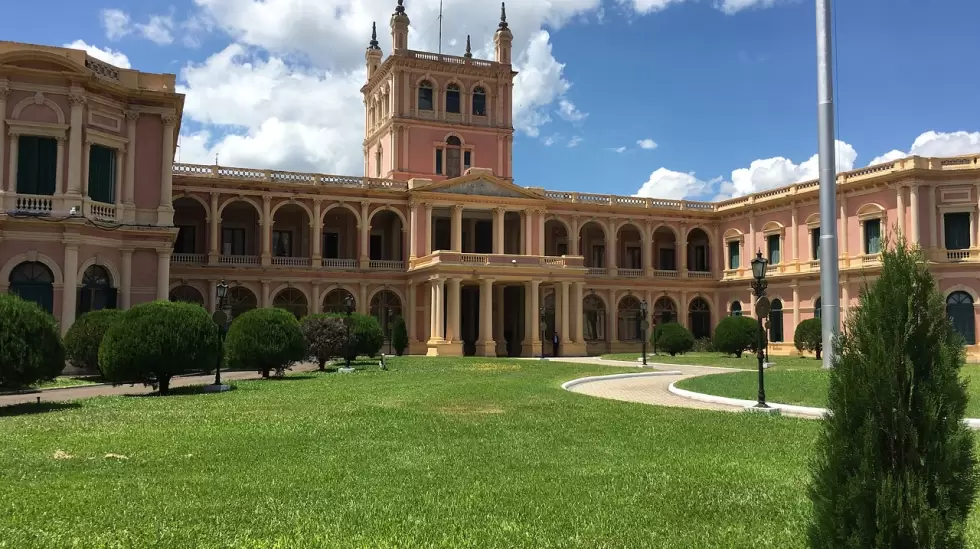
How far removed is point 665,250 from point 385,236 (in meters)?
19.6

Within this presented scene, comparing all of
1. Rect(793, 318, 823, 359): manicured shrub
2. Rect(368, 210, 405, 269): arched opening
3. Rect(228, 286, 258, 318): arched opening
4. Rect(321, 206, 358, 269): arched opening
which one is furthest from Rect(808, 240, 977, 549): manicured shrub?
Rect(368, 210, 405, 269): arched opening

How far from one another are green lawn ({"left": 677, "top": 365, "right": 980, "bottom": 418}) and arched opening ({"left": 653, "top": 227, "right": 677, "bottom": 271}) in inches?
1303

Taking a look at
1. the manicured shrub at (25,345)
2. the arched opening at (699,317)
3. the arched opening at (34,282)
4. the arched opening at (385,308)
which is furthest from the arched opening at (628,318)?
the manicured shrub at (25,345)

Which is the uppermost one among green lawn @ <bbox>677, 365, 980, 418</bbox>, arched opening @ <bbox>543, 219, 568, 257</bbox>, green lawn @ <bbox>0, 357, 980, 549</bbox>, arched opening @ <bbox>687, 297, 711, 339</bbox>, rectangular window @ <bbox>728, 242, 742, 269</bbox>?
arched opening @ <bbox>543, 219, 568, 257</bbox>

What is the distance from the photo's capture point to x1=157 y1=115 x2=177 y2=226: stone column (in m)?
29.5

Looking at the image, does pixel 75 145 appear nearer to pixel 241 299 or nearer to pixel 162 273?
pixel 162 273

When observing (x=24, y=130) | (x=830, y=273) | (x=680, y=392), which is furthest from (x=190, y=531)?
(x=24, y=130)

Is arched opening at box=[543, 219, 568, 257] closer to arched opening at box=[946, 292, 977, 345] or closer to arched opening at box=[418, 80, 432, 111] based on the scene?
arched opening at box=[418, 80, 432, 111]

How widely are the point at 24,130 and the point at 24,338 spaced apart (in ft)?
47.4

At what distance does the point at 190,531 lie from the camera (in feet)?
20.7

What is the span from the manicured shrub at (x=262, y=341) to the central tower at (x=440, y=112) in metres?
27.4

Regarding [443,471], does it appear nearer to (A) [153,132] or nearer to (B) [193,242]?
(A) [153,132]

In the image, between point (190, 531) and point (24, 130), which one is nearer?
point (190, 531)

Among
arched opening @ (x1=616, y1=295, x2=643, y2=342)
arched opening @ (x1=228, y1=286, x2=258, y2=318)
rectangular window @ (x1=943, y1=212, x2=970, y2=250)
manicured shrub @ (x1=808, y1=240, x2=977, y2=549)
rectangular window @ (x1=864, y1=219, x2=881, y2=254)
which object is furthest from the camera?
arched opening @ (x1=616, y1=295, x2=643, y2=342)
